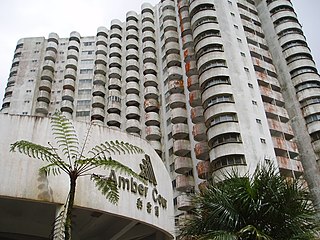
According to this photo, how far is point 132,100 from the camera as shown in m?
52.9

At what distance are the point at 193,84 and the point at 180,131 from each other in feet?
19.3

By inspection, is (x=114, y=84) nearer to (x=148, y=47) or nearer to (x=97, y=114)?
(x=97, y=114)

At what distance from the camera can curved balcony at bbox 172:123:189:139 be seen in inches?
1687

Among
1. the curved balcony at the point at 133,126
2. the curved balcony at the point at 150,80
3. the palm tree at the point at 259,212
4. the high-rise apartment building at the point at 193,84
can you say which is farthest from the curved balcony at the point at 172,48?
the palm tree at the point at 259,212

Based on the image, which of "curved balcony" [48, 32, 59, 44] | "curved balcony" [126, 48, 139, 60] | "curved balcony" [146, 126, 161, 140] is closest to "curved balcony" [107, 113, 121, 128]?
"curved balcony" [146, 126, 161, 140]

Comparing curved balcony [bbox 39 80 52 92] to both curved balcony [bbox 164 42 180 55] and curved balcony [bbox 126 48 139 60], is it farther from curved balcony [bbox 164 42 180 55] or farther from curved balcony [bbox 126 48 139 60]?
curved balcony [bbox 164 42 180 55]

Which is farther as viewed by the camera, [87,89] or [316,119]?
[87,89]

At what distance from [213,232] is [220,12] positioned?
39648mm

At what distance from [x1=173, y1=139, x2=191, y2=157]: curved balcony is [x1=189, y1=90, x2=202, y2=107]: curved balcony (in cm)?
450

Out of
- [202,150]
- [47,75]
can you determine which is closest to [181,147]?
[202,150]

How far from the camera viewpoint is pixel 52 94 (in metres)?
58.0

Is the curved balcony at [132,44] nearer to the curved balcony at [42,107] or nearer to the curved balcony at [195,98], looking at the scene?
the curved balcony at [42,107]

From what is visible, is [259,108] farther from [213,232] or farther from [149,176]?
[213,232]

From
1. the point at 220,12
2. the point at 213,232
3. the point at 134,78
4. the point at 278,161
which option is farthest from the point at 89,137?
the point at 134,78
